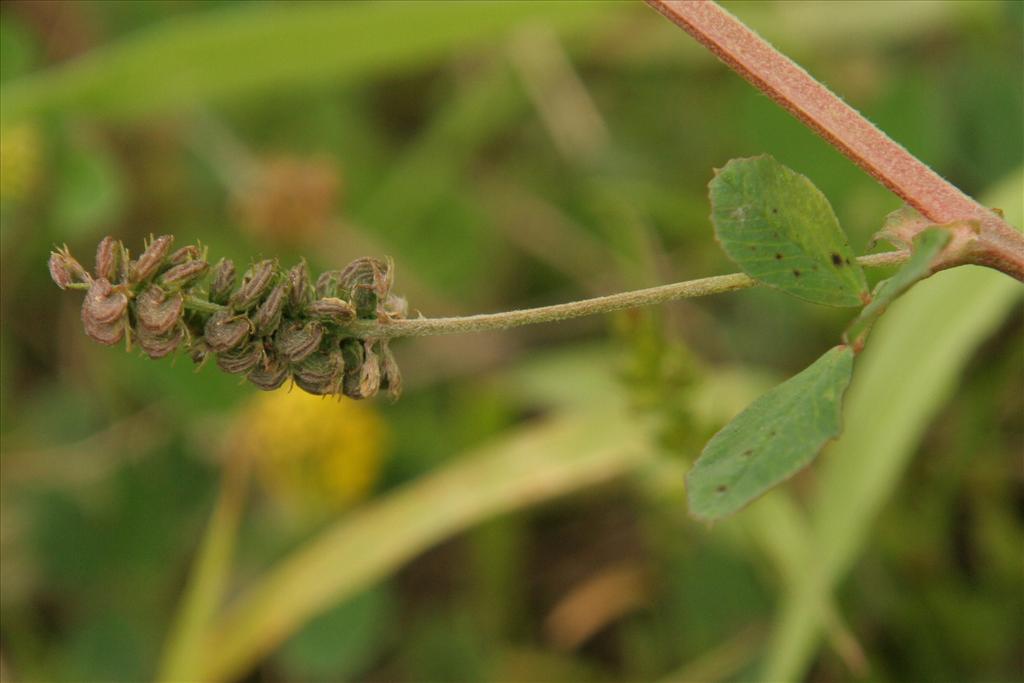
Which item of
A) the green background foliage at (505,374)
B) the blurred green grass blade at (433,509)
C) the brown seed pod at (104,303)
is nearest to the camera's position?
the brown seed pod at (104,303)

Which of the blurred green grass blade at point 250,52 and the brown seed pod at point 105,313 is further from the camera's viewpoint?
the blurred green grass blade at point 250,52

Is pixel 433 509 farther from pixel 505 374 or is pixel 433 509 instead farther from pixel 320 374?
pixel 320 374

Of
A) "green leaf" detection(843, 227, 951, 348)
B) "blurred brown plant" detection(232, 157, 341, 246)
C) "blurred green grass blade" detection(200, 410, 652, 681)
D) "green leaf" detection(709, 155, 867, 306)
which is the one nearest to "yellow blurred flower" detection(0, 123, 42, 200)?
"blurred brown plant" detection(232, 157, 341, 246)

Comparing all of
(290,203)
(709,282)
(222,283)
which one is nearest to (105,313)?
(222,283)

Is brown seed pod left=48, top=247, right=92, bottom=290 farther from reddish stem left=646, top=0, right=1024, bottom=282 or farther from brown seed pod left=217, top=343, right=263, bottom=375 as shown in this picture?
reddish stem left=646, top=0, right=1024, bottom=282

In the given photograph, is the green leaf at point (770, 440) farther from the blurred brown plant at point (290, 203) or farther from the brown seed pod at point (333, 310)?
the blurred brown plant at point (290, 203)

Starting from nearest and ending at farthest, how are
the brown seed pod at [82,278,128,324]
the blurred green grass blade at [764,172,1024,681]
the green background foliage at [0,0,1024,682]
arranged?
the brown seed pod at [82,278,128,324]
the blurred green grass blade at [764,172,1024,681]
the green background foliage at [0,0,1024,682]

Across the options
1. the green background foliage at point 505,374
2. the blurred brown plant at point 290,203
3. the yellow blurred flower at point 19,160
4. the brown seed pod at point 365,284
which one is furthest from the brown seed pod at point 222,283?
the blurred brown plant at point 290,203

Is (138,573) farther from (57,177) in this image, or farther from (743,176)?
(743,176)
